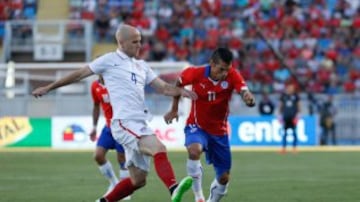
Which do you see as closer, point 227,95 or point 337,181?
point 227,95

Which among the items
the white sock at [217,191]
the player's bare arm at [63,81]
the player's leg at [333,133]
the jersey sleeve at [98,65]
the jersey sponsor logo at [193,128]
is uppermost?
the jersey sleeve at [98,65]

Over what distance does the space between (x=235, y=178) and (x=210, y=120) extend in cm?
643

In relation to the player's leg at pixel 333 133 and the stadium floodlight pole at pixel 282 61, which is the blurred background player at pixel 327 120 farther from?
the stadium floodlight pole at pixel 282 61

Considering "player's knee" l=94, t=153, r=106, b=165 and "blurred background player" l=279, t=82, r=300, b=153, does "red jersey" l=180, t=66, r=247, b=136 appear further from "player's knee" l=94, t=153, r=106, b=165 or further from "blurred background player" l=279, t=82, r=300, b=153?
"blurred background player" l=279, t=82, r=300, b=153

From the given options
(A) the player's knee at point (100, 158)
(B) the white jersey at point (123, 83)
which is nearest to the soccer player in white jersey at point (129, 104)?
(B) the white jersey at point (123, 83)

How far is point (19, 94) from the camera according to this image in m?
35.8

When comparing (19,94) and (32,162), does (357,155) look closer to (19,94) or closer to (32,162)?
(32,162)

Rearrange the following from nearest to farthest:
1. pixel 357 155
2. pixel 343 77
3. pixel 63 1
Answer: pixel 357 155, pixel 343 77, pixel 63 1

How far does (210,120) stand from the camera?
45.5 feet

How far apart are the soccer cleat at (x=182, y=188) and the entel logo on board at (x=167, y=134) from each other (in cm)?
2273

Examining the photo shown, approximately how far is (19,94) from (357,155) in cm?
1246

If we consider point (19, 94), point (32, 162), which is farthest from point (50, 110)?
point (32, 162)

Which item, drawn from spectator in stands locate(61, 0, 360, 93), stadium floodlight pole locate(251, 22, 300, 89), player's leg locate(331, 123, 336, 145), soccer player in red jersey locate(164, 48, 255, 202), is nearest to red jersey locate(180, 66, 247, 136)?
soccer player in red jersey locate(164, 48, 255, 202)

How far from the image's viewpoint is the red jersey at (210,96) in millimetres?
13688
